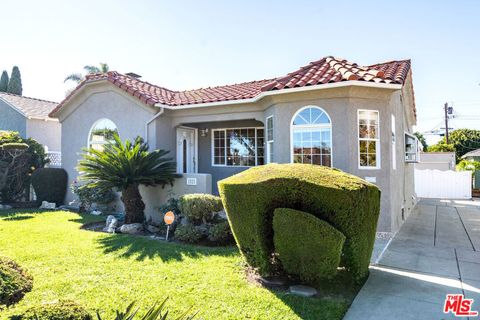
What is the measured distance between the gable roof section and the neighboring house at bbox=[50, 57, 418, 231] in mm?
7506

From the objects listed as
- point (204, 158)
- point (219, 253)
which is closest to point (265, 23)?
point (204, 158)

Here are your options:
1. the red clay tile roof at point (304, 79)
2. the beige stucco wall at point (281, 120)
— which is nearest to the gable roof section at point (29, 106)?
the beige stucco wall at point (281, 120)

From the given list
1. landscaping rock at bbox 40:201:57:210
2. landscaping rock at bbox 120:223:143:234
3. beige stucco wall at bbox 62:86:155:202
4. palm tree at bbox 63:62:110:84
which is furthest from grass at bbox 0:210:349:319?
palm tree at bbox 63:62:110:84

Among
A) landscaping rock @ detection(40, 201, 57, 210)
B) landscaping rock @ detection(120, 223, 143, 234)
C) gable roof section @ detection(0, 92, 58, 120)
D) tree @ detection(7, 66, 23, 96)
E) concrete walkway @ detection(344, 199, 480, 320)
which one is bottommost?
concrete walkway @ detection(344, 199, 480, 320)

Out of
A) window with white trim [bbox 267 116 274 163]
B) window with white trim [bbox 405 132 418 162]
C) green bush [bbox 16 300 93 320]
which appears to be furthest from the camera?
window with white trim [bbox 405 132 418 162]

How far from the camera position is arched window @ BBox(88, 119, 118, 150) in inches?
591

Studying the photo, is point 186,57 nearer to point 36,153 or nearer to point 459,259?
point 36,153

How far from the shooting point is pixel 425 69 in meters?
17.0

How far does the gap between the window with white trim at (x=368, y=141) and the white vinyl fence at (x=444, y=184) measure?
597 inches

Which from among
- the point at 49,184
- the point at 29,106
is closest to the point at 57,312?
the point at 49,184

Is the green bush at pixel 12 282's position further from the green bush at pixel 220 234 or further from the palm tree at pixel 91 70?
the palm tree at pixel 91 70

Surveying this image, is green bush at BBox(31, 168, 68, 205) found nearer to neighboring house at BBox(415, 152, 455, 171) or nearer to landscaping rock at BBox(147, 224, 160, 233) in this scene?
landscaping rock at BBox(147, 224, 160, 233)

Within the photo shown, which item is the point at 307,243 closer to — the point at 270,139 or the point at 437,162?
the point at 270,139

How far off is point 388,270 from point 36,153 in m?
17.6
